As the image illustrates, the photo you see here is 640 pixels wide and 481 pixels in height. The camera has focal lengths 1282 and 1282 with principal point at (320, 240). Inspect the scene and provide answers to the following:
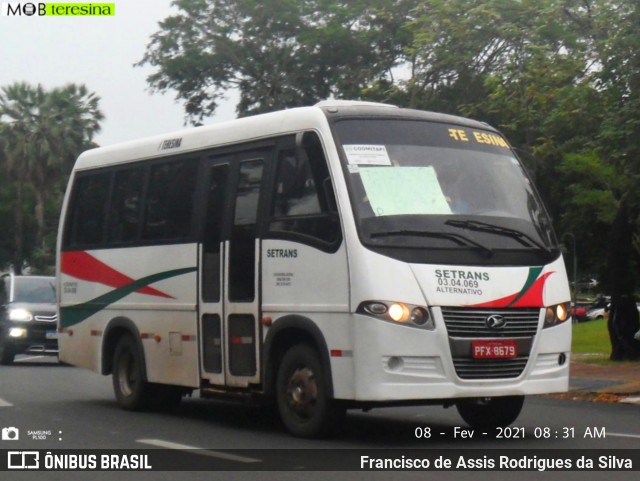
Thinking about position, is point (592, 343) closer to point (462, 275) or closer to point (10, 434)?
point (462, 275)

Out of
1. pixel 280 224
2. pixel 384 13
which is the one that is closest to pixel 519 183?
pixel 280 224

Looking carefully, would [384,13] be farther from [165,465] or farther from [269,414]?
[165,465]

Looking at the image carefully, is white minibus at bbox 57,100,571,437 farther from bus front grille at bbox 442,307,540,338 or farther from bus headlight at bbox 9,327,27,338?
bus headlight at bbox 9,327,27,338

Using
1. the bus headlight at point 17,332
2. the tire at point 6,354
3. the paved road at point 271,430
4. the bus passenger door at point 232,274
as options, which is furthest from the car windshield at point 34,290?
the bus passenger door at point 232,274

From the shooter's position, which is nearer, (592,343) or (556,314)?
(556,314)

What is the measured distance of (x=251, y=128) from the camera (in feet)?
41.5

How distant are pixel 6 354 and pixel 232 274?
13803 millimetres

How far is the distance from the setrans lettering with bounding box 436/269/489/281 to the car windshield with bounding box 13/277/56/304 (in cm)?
1622

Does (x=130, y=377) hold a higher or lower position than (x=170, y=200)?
lower

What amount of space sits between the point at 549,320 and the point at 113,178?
6179 millimetres

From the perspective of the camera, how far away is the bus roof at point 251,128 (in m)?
11.8

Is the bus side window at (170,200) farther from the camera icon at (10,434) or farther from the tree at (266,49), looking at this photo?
the tree at (266,49)

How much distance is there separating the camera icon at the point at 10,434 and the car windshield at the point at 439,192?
3.85 m

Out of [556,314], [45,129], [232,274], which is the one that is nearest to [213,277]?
[232,274]
